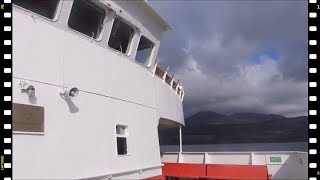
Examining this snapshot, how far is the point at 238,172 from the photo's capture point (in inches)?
537

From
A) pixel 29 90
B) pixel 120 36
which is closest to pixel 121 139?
pixel 120 36

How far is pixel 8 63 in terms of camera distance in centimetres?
432

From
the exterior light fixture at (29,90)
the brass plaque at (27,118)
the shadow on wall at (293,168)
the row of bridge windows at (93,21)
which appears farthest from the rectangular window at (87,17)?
the shadow on wall at (293,168)

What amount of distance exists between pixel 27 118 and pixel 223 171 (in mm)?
9709

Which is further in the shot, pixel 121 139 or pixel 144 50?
pixel 144 50

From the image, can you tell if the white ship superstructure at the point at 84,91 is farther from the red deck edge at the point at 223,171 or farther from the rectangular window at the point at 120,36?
the red deck edge at the point at 223,171

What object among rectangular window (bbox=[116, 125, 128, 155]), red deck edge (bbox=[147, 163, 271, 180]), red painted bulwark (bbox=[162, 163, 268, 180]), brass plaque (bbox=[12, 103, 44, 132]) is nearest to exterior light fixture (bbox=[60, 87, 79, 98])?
brass plaque (bbox=[12, 103, 44, 132])

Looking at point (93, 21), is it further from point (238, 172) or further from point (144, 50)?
point (238, 172)

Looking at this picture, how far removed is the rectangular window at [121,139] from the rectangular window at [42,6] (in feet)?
9.68

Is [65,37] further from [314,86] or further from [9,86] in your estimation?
[314,86]

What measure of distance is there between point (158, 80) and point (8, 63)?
6953 mm

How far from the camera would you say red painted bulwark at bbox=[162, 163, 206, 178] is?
46.6 feet

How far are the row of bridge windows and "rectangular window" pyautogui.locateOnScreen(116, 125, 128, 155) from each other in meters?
1.87

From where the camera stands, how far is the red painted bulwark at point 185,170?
46.6 ft
